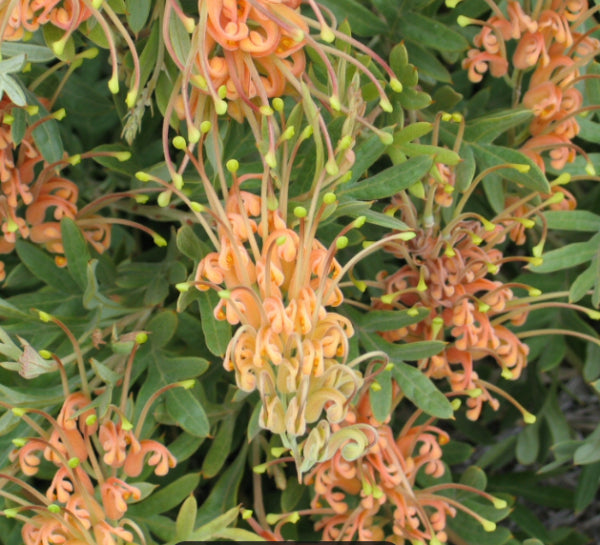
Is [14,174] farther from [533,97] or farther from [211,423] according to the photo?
[533,97]

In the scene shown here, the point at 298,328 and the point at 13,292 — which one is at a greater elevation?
the point at 298,328

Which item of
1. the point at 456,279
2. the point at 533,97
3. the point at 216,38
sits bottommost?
the point at 456,279

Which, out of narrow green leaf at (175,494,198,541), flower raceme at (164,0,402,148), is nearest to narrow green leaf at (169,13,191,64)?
flower raceme at (164,0,402,148)

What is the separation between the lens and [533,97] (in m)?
0.74

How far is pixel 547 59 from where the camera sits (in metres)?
0.72

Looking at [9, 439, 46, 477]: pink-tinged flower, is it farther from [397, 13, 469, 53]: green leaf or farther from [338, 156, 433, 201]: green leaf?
[397, 13, 469, 53]: green leaf

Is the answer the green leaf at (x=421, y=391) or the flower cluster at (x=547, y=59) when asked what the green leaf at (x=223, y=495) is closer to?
the green leaf at (x=421, y=391)

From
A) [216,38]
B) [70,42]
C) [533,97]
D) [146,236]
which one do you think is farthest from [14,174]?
[533,97]

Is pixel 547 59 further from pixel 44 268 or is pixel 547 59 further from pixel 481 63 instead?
pixel 44 268

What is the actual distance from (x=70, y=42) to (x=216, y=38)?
0.15 meters

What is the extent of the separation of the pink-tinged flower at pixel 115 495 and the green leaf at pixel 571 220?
44cm

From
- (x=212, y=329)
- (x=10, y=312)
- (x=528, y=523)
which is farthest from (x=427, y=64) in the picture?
(x=528, y=523)

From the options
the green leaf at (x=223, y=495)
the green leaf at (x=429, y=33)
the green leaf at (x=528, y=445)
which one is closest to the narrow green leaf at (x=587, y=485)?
the green leaf at (x=528, y=445)

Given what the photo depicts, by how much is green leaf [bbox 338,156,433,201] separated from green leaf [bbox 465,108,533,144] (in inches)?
5.4
